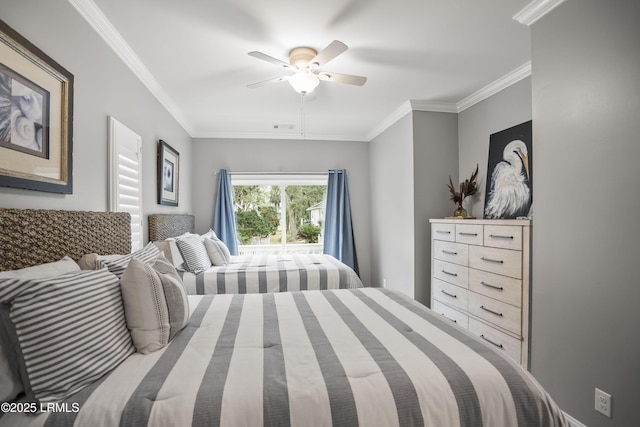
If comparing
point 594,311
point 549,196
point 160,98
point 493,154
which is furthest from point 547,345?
point 160,98

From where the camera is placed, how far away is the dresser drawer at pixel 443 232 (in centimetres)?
301

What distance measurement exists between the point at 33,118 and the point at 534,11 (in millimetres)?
2819

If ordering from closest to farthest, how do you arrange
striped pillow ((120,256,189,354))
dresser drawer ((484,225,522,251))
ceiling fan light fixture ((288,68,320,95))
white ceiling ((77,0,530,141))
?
striped pillow ((120,256,189,354)) < white ceiling ((77,0,530,141)) < dresser drawer ((484,225,522,251)) < ceiling fan light fixture ((288,68,320,95))

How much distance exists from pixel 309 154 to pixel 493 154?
2717 mm

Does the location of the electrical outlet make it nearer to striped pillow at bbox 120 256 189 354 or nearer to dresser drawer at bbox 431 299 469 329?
dresser drawer at bbox 431 299 469 329

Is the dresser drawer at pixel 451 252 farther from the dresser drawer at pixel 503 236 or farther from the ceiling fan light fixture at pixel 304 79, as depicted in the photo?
the ceiling fan light fixture at pixel 304 79

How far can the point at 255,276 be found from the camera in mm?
2936

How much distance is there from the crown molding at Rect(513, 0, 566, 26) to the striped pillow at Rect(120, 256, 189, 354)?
2.58m

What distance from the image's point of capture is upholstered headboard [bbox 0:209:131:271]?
4.09ft

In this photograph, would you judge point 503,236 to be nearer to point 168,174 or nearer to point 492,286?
point 492,286

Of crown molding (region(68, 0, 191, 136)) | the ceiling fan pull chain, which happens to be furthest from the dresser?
crown molding (region(68, 0, 191, 136))

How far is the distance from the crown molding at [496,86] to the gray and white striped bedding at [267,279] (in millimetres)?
2326

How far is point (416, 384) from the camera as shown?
984mm

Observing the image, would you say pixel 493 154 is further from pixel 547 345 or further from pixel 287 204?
pixel 287 204
